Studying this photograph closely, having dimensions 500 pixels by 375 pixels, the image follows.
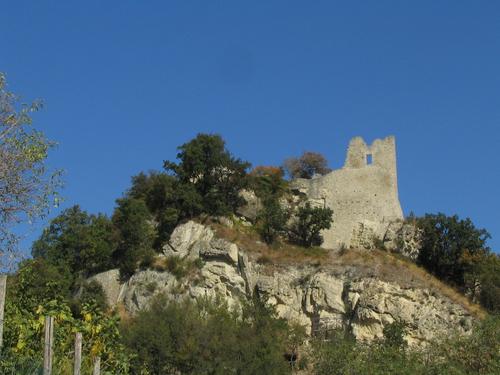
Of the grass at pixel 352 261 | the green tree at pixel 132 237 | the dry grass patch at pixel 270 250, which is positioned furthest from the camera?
the dry grass patch at pixel 270 250

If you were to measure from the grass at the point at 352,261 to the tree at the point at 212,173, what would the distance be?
1.57 metres

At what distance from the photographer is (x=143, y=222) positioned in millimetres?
47844

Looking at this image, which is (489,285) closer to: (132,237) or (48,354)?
(132,237)

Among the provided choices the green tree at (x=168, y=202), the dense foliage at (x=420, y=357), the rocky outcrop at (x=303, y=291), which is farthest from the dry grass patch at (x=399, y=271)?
the green tree at (x=168, y=202)

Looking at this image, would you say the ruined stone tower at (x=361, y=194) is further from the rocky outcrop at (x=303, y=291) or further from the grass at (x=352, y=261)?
the rocky outcrop at (x=303, y=291)

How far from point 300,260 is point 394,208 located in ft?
23.9

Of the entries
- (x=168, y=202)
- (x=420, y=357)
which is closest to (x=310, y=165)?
(x=168, y=202)

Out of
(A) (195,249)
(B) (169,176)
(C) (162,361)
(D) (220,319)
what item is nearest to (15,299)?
(C) (162,361)

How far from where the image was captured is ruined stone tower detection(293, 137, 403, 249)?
50.4m

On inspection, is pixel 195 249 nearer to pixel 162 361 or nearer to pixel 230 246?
pixel 230 246

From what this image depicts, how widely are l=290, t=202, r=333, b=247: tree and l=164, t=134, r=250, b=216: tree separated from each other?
12.2ft

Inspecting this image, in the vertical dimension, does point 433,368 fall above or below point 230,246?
below

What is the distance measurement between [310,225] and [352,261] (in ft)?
12.4

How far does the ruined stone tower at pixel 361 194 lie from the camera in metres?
50.4
